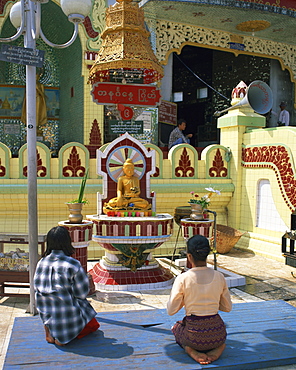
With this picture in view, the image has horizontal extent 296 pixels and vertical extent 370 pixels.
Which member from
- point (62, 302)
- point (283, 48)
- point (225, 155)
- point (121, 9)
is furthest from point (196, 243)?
point (283, 48)

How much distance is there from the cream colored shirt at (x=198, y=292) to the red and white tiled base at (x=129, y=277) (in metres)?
3.20

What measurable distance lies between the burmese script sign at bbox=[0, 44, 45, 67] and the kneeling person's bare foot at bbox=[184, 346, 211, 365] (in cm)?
377

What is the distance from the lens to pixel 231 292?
6.84 metres

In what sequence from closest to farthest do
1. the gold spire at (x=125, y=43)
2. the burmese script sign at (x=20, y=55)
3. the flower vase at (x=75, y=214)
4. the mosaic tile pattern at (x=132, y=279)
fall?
the burmese script sign at (x=20, y=55) → the flower vase at (x=75, y=214) → the mosaic tile pattern at (x=132, y=279) → the gold spire at (x=125, y=43)

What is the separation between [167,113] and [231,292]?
8.83 m

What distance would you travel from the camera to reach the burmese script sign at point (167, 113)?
46.8ft

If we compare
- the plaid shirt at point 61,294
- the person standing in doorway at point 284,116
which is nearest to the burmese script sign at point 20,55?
the plaid shirt at point 61,294

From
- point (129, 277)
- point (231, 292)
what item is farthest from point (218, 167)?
point (129, 277)

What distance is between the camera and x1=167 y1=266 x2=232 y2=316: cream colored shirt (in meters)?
3.81

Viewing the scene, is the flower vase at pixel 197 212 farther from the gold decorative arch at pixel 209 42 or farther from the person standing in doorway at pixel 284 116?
the person standing in doorway at pixel 284 116

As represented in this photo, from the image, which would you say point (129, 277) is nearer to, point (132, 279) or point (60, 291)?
point (132, 279)

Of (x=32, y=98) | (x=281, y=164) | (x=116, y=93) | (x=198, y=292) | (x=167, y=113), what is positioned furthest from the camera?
(x=167, y=113)

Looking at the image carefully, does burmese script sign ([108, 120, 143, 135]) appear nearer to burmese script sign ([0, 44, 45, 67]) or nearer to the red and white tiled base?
the red and white tiled base

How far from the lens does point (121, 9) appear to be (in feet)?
25.8
